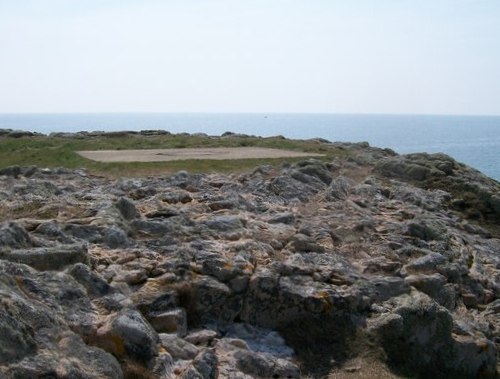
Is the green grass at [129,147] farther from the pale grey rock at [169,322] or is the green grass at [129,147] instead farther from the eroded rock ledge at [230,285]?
the pale grey rock at [169,322]

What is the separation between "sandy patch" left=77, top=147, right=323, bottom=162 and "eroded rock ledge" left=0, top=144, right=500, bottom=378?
24.9ft

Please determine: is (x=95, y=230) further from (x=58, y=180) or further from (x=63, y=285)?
(x=58, y=180)

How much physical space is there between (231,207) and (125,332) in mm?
8183

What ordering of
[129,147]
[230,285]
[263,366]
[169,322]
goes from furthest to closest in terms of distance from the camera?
[129,147], [230,285], [169,322], [263,366]

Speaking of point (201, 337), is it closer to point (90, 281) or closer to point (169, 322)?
point (169, 322)

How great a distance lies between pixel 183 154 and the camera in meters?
30.2

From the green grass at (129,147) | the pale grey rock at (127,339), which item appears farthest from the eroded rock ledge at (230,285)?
the green grass at (129,147)

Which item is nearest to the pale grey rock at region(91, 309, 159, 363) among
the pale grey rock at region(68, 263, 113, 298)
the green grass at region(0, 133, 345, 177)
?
the pale grey rock at region(68, 263, 113, 298)

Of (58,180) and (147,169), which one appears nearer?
(58,180)

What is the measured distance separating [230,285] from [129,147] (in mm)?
21565

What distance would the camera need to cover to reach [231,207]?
1772 centimetres

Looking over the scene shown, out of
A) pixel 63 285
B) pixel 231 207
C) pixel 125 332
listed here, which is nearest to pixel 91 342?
pixel 125 332

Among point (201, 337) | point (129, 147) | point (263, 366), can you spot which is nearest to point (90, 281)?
point (201, 337)

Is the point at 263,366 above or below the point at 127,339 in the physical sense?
below
